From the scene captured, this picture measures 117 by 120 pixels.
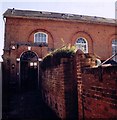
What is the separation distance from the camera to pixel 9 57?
52.0ft

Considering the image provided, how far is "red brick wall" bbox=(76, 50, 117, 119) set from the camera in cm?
333

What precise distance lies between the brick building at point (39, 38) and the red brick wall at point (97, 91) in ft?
34.6

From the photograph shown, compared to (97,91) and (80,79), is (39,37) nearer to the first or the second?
(80,79)

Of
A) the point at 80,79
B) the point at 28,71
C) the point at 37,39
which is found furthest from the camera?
the point at 37,39

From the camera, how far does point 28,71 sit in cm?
1602

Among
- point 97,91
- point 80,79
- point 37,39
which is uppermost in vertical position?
point 37,39

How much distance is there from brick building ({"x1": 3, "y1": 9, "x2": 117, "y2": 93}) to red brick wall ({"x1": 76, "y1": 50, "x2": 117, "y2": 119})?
10.6 meters

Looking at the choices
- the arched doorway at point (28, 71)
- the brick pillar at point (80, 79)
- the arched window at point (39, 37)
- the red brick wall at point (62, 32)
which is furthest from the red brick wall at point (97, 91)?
the arched window at point (39, 37)

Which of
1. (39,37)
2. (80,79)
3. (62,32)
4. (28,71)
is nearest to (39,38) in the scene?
(39,37)

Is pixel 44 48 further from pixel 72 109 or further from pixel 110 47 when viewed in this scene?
pixel 72 109

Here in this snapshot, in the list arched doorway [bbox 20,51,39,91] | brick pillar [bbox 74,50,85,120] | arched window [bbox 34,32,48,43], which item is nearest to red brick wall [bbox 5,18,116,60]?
arched window [bbox 34,32,48,43]

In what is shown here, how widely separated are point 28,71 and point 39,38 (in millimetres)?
4179

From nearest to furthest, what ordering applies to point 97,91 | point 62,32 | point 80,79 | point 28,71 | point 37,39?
1. point 97,91
2. point 80,79
3. point 28,71
4. point 37,39
5. point 62,32

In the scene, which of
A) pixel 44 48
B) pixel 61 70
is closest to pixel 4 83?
pixel 44 48
